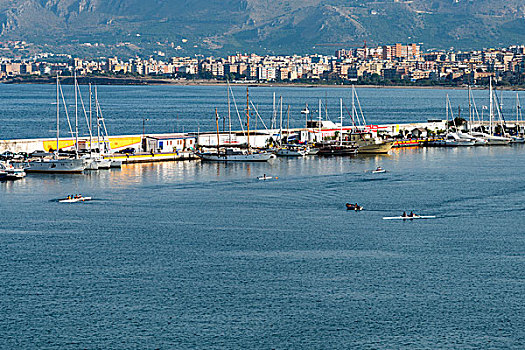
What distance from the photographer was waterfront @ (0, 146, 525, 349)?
25.9m

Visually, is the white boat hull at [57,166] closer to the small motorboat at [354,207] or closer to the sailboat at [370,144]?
the small motorboat at [354,207]

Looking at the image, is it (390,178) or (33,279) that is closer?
(33,279)

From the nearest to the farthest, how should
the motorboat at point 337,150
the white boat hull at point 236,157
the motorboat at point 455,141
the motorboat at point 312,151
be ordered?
the white boat hull at point 236,157 → the motorboat at point 312,151 → the motorboat at point 337,150 → the motorboat at point 455,141

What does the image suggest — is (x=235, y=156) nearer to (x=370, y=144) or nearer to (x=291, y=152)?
(x=291, y=152)

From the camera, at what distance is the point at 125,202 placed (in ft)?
145

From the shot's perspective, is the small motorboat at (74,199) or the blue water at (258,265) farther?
the small motorboat at (74,199)

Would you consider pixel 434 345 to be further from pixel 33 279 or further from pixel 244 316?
pixel 33 279

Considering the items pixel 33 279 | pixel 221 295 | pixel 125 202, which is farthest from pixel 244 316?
pixel 125 202

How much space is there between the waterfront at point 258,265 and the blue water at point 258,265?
0.24 ft

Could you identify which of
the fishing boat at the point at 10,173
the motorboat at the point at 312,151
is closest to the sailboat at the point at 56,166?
the fishing boat at the point at 10,173

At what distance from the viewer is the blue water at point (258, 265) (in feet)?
84.8

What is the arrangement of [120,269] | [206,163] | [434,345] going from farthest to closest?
1. [206,163]
2. [120,269]
3. [434,345]

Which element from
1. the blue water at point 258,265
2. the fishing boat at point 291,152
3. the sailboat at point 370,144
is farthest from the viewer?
A: the sailboat at point 370,144

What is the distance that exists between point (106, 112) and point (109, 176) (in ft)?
229
